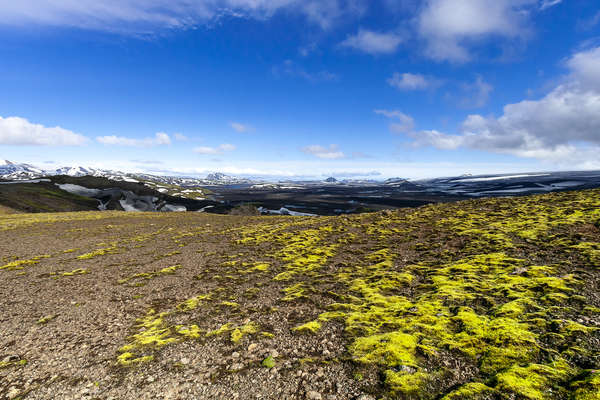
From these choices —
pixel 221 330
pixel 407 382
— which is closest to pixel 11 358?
pixel 221 330

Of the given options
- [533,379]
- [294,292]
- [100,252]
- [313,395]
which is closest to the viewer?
[533,379]

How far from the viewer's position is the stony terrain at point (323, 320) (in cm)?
757

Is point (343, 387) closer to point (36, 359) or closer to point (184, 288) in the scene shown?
point (36, 359)

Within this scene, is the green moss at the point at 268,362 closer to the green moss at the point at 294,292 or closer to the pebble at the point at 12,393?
the green moss at the point at 294,292

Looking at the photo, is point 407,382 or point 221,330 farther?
point 221,330

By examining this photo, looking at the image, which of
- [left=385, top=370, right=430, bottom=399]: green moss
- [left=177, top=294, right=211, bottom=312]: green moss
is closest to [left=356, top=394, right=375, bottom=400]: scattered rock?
[left=385, top=370, right=430, bottom=399]: green moss

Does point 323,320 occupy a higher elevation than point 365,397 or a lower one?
lower

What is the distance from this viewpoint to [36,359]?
9.62 metres

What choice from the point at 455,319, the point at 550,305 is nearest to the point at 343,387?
the point at 455,319

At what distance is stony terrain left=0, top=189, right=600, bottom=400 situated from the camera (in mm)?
7570

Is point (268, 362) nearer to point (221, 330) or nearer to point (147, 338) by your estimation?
point (221, 330)

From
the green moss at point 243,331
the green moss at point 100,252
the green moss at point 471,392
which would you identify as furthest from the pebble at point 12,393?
the green moss at point 100,252

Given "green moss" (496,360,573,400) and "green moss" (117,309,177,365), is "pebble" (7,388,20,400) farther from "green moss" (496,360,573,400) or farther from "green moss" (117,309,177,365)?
"green moss" (496,360,573,400)

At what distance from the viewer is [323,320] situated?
37.3 ft
